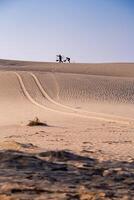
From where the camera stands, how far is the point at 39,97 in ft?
98.5

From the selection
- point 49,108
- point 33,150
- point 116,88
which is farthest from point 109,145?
point 116,88

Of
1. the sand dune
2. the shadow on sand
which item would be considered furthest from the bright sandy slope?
the shadow on sand

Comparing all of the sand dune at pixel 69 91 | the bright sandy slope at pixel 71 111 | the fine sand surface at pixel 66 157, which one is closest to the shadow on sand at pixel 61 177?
the fine sand surface at pixel 66 157

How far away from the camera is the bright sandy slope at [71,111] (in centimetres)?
1163

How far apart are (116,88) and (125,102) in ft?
16.6

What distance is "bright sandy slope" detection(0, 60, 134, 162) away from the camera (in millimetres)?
11633

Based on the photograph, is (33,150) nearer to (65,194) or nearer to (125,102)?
(65,194)

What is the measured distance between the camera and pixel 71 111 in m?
22.5

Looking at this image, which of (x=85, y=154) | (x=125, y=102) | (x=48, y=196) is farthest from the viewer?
(x=125, y=102)

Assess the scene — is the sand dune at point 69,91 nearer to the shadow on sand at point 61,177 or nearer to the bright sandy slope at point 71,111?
the bright sandy slope at point 71,111

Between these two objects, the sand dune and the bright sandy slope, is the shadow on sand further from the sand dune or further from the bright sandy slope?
the sand dune

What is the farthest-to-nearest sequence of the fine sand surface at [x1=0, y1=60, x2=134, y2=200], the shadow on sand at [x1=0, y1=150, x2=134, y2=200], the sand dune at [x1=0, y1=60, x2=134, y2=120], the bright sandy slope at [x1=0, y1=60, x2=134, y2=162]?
the sand dune at [x1=0, y1=60, x2=134, y2=120] < the bright sandy slope at [x1=0, y1=60, x2=134, y2=162] < the fine sand surface at [x1=0, y1=60, x2=134, y2=200] < the shadow on sand at [x1=0, y1=150, x2=134, y2=200]

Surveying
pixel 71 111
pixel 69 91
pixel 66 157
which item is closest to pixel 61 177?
pixel 66 157

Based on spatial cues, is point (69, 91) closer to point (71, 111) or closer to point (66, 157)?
point (71, 111)
